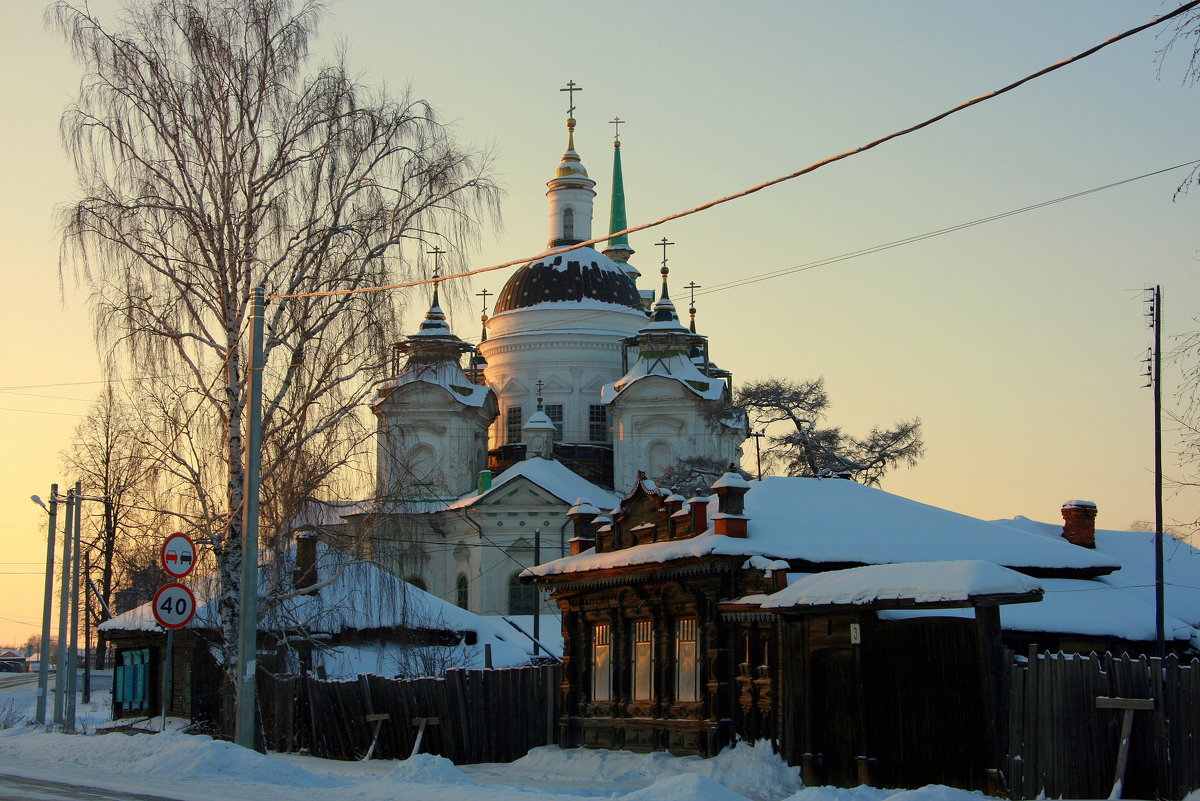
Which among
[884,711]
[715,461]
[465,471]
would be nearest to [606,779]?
[884,711]

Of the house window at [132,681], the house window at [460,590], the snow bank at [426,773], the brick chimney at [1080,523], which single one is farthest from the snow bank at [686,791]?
the house window at [460,590]

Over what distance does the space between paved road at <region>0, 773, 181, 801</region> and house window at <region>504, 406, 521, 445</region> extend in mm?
49870

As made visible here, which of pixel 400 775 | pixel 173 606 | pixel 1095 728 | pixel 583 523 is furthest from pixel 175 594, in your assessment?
pixel 583 523

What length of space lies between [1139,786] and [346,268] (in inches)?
542

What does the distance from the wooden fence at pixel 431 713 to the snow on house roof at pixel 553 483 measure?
28.8 meters

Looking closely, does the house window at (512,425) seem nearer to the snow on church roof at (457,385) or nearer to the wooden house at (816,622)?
the snow on church roof at (457,385)

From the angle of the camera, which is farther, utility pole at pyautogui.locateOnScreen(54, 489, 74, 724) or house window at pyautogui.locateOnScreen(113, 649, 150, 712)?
house window at pyautogui.locateOnScreen(113, 649, 150, 712)

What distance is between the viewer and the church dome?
216 ft

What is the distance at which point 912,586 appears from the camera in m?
15.3

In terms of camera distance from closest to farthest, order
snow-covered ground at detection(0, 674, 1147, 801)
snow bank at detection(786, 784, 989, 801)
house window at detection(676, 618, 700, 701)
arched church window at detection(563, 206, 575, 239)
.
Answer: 1. snow bank at detection(786, 784, 989, 801)
2. snow-covered ground at detection(0, 674, 1147, 801)
3. house window at detection(676, 618, 700, 701)
4. arched church window at detection(563, 206, 575, 239)

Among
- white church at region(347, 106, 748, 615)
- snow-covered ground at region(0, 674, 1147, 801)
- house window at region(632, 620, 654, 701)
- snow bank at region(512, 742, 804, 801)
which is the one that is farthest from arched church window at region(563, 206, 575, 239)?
snow-covered ground at region(0, 674, 1147, 801)

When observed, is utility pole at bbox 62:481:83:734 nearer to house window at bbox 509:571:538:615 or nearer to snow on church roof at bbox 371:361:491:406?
house window at bbox 509:571:538:615

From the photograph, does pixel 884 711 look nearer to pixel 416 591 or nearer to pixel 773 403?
pixel 416 591

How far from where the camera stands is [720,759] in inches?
792
